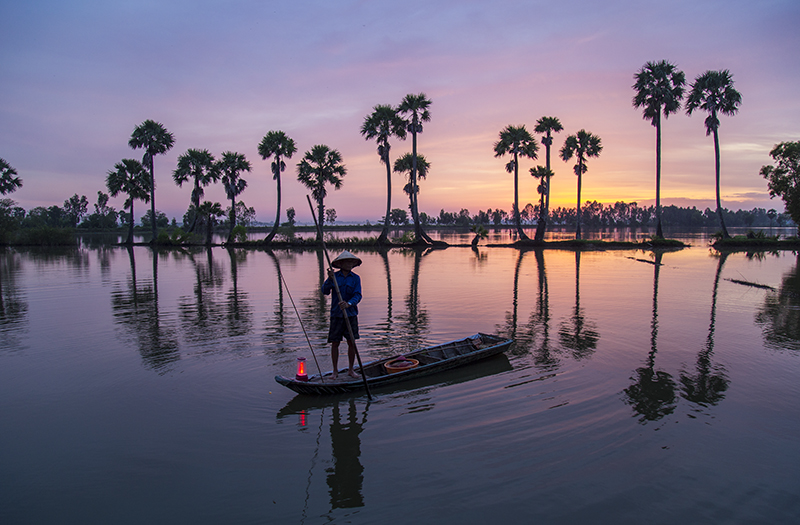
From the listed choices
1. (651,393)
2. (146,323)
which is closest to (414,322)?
(651,393)

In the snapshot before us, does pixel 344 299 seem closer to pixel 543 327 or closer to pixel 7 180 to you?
pixel 543 327

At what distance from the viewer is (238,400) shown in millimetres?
7039

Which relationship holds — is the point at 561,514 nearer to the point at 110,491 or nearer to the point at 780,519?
the point at 780,519

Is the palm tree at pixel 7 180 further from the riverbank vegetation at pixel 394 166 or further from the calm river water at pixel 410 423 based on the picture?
the calm river water at pixel 410 423

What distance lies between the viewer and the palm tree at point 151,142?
52938mm

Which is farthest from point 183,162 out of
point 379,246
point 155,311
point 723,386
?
point 723,386

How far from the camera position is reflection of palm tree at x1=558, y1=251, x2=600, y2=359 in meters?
9.47

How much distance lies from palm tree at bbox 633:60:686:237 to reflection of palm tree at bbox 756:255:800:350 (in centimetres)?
2999

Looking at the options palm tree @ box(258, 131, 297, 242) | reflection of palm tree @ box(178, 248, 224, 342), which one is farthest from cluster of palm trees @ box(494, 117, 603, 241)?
reflection of palm tree @ box(178, 248, 224, 342)

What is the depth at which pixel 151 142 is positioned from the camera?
53250 mm

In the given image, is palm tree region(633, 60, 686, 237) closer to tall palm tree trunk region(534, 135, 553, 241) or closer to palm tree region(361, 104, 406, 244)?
tall palm tree trunk region(534, 135, 553, 241)

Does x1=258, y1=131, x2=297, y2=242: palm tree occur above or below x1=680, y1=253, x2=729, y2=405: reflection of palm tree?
above

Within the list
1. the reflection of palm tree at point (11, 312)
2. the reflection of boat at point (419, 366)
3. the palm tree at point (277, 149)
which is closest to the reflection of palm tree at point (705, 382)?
the reflection of boat at point (419, 366)

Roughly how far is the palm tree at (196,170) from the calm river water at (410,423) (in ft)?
155
